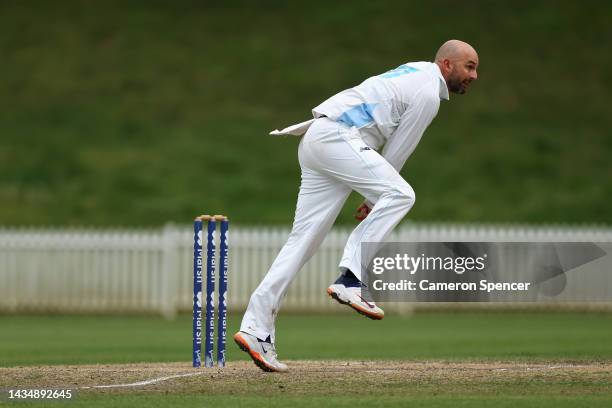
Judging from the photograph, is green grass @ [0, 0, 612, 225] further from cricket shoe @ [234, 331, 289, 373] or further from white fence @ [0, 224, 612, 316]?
cricket shoe @ [234, 331, 289, 373]

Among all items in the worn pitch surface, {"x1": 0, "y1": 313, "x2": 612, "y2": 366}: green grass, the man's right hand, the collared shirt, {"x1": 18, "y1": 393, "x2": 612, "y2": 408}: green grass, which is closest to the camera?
{"x1": 18, "y1": 393, "x2": 612, "y2": 408}: green grass

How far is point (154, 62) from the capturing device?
114 ft

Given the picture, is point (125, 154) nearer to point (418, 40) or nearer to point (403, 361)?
point (418, 40)

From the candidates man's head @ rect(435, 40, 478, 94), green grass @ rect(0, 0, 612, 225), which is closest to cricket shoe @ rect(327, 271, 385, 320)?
man's head @ rect(435, 40, 478, 94)

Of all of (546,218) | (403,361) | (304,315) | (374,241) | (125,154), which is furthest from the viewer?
(125,154)

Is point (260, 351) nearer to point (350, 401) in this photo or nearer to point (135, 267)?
point (350, 401)

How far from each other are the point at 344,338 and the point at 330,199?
19.7ft

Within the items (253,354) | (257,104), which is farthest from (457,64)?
(257,104)

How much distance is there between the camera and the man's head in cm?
816

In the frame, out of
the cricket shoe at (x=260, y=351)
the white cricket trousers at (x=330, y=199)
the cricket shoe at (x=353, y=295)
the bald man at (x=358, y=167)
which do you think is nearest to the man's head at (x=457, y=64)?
the bald man at (x=358, y=167)

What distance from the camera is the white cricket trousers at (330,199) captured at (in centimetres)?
789

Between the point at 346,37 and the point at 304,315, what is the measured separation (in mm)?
17647

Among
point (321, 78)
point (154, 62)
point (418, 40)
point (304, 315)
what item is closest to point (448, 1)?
point (418, 40)

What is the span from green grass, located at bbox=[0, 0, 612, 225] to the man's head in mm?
17668
